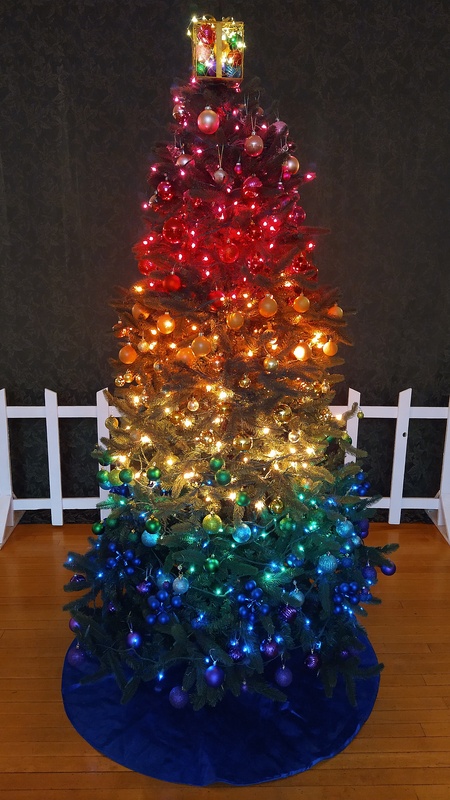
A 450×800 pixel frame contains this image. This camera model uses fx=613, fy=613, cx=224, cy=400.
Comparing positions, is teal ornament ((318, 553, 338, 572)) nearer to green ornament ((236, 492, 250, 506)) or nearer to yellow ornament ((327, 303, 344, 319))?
green ornament ((236, 492, 250, 506))

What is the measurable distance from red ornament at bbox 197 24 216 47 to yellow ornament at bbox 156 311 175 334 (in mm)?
857

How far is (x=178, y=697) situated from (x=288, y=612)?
Result: 1.45 feet

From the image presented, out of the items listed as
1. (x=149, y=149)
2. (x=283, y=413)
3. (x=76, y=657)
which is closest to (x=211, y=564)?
(x=283, y=413)

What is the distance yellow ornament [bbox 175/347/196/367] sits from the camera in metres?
1.96

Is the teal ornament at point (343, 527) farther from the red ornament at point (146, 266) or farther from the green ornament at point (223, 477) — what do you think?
the red ornament at point (146, 266)

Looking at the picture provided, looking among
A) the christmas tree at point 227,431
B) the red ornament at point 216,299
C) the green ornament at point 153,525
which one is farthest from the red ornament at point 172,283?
the green ornament at point 153,525

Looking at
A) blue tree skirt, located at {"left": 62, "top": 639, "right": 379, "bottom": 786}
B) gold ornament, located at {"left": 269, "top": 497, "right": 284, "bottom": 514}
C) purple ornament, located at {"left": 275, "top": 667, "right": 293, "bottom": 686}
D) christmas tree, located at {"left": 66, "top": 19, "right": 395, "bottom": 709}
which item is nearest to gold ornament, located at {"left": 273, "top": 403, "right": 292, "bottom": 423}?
christmas tree, located at {"left": 66, "top": 19, "right": 395, "bottom": 709}

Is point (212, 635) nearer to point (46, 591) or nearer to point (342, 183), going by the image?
point (46, 591)

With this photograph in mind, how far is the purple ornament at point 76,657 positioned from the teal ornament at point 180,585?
0.49 metres

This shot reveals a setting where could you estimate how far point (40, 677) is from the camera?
221 centimetres

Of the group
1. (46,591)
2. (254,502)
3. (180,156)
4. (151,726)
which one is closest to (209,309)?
(180,156)

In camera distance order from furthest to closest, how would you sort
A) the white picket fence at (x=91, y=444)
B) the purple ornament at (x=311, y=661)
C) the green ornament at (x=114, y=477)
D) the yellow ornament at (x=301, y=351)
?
the white picket fence at (x=91, y=444)
the green ornament at (x=114, y=477)
the purple ornament at (x=311, y=661)
the yellow ornament at (x=301, y=351)

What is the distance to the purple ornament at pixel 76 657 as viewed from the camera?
2.18m

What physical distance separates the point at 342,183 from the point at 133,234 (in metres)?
1.05
